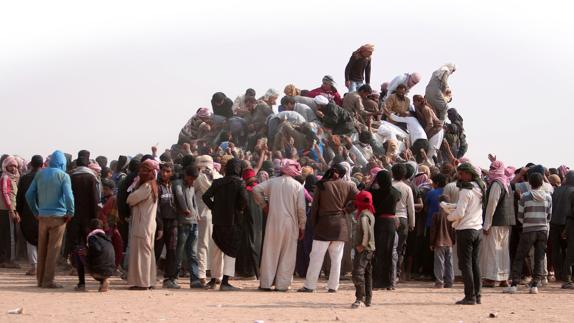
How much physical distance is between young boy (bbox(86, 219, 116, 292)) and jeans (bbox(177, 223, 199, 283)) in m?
1.36

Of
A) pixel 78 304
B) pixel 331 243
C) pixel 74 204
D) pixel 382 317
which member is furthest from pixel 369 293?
pixel 74 204

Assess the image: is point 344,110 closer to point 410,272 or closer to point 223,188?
point 410,272

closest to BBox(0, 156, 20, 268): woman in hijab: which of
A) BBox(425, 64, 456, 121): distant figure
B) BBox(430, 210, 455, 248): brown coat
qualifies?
BBox(430, 210, 455, 248): brown coat

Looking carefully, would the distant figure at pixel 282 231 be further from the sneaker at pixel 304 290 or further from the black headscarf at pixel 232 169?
the black headscarf at pixel 232 169

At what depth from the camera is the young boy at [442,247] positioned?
17.1 m

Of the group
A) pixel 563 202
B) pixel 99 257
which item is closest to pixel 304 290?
pixel 99 257

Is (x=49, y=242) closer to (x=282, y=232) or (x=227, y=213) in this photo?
(x=227, y=213)

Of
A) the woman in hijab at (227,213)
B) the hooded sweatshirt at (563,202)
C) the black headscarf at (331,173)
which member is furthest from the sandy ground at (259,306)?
the hooded sweatshirt at (563,202)

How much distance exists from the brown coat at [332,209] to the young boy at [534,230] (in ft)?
8.67

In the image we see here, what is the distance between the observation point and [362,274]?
13219 mm

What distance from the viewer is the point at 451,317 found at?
1266 cm

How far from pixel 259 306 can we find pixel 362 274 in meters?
1.32

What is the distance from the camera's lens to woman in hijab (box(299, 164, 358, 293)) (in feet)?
51.1

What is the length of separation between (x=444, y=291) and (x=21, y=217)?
6.66 meters
